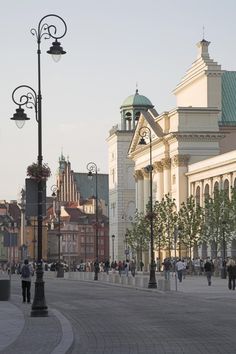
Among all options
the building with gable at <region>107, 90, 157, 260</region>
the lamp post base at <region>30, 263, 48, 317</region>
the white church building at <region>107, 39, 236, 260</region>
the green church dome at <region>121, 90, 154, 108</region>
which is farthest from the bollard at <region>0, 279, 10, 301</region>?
the green church dome at <region>121, 90, 154, 108</region>

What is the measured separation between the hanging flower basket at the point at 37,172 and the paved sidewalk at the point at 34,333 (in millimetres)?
4374

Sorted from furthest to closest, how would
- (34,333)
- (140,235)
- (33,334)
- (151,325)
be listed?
(140,235) → (151,325) → (34,333) → (33,334)

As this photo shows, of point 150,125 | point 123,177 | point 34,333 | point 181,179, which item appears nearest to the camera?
point 34,333

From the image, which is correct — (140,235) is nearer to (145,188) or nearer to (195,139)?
(195,139)

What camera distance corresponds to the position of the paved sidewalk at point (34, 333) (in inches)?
704

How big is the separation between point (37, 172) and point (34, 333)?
8758mm

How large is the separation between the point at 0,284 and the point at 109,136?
11364 centimetres

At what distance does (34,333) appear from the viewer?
21.6 meters

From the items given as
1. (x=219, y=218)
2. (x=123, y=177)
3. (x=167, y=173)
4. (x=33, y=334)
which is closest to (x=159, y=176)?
(x=167, y=173)

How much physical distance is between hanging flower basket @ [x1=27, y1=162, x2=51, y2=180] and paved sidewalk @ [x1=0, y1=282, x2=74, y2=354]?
4374 millimetres

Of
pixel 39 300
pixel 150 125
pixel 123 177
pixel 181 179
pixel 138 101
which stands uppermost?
pixel 138 101

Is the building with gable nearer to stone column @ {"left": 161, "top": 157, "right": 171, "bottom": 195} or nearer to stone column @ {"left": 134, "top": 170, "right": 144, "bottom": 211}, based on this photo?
stone column @ {"left": 134, "top": 170, "right": 144, "bottom": 211}

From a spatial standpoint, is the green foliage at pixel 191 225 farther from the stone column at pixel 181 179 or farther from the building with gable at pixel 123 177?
the building with gable at pixel 123 177

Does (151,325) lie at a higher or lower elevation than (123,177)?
lower
